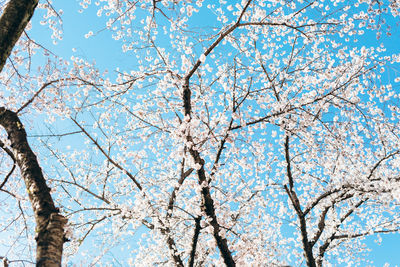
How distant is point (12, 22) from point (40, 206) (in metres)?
2.12

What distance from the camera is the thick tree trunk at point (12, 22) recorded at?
3307 millimetres

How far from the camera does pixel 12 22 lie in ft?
11.0

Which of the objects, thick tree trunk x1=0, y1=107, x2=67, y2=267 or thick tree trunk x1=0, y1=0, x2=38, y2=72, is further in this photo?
thick tree trunk x1=0, y1=0, x2=38, y2=72

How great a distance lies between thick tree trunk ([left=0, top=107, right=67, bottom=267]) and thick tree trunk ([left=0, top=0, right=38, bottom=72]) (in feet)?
3.42

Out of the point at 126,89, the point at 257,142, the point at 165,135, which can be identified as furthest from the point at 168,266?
the point at 126,89

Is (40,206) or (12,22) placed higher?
(12,22)

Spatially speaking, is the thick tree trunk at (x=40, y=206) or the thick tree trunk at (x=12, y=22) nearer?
the thick tree trunk at (x=40, y=206)

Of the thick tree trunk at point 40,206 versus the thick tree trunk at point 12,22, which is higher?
the thick tree trunk at point 12,22

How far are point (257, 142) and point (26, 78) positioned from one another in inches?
220

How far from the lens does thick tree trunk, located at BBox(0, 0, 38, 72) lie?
3.31 metres

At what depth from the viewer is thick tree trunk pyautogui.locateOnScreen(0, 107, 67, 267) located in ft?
8.98

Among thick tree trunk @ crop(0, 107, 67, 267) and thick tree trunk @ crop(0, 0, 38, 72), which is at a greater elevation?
thick tree trunk @ crop(0, 0, 38, 72)

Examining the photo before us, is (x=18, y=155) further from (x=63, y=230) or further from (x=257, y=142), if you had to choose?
(x=257, y=142)

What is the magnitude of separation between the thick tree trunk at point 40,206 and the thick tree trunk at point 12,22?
3.42 feet
